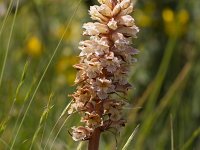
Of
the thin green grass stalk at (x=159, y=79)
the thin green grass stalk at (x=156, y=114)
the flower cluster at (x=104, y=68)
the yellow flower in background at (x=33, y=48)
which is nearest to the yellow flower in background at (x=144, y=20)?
the yellow flower in background at (x=33, y=48)

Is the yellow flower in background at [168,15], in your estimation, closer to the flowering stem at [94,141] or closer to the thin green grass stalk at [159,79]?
the thin green grass stalk at [159,79]

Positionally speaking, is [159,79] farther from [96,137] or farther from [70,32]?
[70,32]

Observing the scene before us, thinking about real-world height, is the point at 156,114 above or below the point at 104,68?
below

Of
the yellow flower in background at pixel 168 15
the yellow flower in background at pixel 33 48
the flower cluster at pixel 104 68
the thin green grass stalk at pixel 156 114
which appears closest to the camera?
the flower cluster at pixel 104 68

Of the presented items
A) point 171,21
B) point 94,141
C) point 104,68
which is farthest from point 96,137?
point 171,21

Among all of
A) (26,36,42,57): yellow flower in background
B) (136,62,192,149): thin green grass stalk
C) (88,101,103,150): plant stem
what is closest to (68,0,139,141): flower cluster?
(88,101,103,150): plant stem

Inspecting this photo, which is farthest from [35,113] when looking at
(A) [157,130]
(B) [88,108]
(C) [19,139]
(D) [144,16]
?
(D) [144,16]

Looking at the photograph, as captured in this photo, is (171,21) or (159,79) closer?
(159,79)

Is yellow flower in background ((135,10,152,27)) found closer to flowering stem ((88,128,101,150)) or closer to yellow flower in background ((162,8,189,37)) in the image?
yellow flower in background ((162,8,189,37))

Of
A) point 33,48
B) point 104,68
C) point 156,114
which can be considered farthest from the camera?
point 33,48

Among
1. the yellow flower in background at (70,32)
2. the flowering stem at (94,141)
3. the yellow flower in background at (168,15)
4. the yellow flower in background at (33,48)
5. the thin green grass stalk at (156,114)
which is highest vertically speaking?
the yellow flower in background at (168,15)
